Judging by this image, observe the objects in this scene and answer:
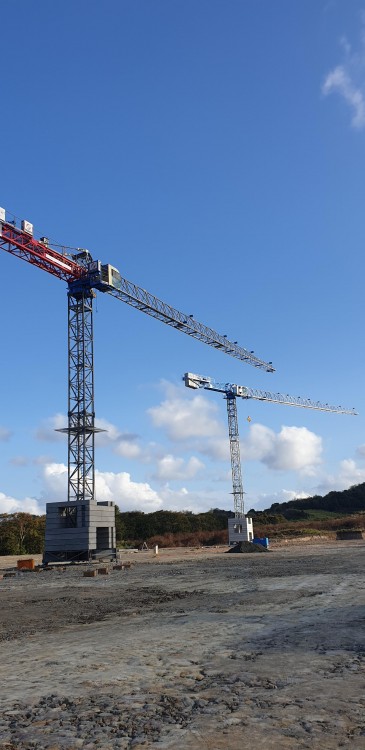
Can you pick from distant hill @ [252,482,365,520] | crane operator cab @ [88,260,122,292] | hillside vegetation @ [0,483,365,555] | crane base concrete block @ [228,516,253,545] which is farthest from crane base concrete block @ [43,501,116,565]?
distant hill @ [252,482,365,520]

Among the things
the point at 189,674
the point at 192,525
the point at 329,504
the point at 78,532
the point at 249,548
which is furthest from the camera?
the point at 329,504

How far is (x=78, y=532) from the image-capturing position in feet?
136

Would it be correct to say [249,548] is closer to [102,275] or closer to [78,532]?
[78,532]

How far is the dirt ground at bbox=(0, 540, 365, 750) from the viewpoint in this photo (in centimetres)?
545

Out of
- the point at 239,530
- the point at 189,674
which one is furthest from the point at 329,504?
the point at 189,674

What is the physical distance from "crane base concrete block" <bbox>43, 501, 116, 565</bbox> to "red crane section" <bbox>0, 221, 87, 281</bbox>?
1990 centimetres

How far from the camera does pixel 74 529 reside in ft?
137

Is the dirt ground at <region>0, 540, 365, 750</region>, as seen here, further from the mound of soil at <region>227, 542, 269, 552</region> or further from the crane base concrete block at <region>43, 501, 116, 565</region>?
the mound of soil at <region>227, 542, 269, 552</region>

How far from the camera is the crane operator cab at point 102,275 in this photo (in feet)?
162

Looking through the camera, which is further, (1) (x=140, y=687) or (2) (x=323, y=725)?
(1) (x=140, y=687)

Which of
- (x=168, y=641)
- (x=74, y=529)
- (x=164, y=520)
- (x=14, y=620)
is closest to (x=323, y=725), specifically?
(x=168, y=641)

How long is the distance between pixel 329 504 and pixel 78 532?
10745 centimetres

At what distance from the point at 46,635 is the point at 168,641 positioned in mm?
3222

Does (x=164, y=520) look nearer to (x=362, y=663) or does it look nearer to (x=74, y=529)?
(x=74, y=529)
